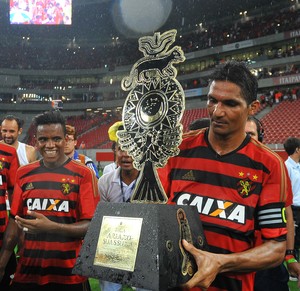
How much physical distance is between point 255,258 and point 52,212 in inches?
53.5

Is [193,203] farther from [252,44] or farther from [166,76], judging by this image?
[252,44]

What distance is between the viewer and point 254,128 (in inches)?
115

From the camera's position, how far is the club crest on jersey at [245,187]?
5.35ft

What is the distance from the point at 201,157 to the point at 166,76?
0.38 meters

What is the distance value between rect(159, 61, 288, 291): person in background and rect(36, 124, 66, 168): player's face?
109 cm

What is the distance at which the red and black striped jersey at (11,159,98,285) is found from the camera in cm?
243

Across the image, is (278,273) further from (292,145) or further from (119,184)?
(292,145)

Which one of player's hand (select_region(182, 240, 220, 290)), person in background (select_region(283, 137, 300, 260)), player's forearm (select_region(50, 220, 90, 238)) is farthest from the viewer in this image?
person in background (select_region(283, 137, 300, 260))

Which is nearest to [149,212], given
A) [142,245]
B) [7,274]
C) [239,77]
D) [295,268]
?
[142,245]

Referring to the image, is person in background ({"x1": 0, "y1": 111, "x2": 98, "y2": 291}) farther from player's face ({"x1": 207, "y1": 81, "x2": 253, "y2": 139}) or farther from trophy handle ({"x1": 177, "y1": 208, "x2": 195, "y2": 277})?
player's face ({"x1": 207, "y1": 81, "x2": 253, "y2": 139})

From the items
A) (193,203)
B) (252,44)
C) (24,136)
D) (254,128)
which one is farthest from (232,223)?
(24,136)

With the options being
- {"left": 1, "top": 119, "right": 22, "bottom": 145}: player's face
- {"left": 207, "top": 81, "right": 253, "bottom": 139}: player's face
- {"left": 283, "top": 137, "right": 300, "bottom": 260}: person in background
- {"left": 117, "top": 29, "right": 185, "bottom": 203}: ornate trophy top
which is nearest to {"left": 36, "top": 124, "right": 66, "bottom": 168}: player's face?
{"left": 117, "top": 29, "right": 185, "bottom": 203}: ornate trophy top

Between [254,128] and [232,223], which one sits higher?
[254,128]

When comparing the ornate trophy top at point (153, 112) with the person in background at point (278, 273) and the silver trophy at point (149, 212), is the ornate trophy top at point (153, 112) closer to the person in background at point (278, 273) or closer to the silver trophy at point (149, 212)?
the silver trophy at point (149, 212)
